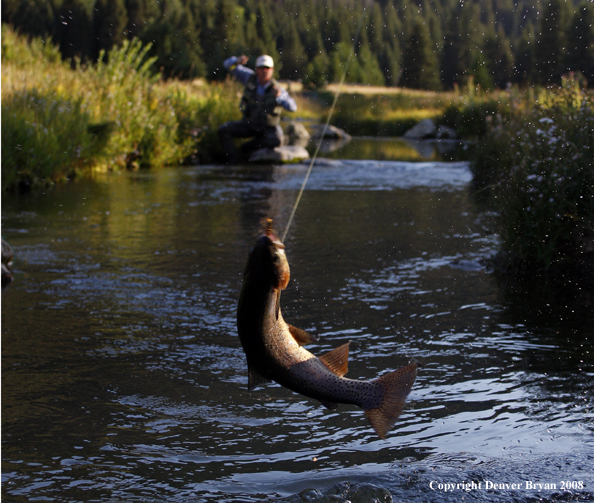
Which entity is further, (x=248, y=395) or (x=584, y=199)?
(x=584, y=199)

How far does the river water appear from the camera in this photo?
11.6 ft

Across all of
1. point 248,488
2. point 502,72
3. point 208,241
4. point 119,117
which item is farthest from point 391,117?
point 248,488

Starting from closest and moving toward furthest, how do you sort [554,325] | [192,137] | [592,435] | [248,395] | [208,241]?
[592,435] < [248,395] < [554,325] < [208,241] < [192,137]

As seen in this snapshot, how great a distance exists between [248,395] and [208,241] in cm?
450

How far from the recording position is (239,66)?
1917 centimetres

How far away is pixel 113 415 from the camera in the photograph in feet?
13.7

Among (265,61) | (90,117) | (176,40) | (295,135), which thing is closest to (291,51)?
(176,40)

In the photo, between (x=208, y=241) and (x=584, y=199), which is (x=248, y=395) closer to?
(x=584, y=199)

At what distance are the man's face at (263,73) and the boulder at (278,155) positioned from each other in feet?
5.18

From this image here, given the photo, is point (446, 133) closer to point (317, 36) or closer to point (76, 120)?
point (317, 36)

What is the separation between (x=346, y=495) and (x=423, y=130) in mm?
31679

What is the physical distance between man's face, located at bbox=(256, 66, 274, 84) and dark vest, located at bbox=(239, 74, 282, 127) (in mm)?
428

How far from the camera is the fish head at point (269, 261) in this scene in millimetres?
2209

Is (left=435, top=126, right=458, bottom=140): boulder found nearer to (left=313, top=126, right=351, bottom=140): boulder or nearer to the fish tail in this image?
(left=313, top=126, right=351, bottom=140): boulder
